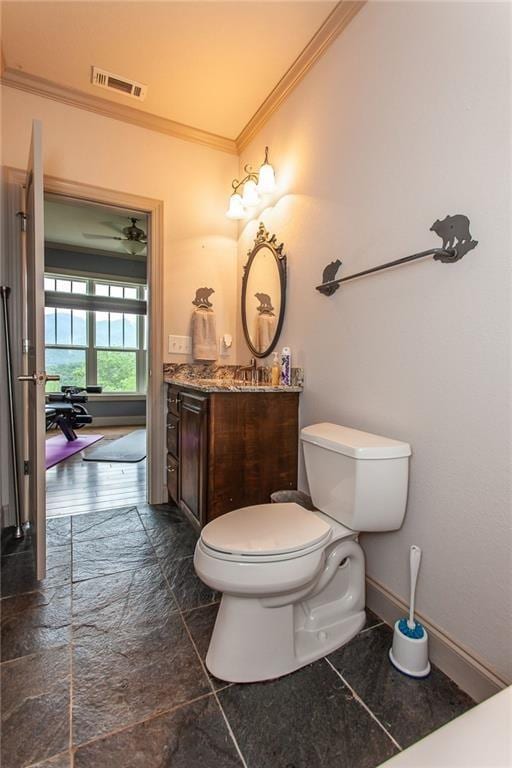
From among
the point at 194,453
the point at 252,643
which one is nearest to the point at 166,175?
the point at 194,453

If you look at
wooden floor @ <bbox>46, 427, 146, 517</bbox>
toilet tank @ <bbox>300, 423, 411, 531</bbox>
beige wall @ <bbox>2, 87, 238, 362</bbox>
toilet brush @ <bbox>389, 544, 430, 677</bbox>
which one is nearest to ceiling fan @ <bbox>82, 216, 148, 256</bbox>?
beige wall @ <bbox>2, 87, 238, 362</bbox>

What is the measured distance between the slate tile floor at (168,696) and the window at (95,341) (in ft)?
14.9

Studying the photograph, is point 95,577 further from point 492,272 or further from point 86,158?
point 86,158

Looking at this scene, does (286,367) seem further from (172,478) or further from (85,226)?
(85,226)

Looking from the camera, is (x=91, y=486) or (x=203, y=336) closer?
(x=203, y=336)

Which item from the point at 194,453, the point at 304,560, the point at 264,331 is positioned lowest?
the point at 304,560

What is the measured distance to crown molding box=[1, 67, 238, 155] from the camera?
2.01m

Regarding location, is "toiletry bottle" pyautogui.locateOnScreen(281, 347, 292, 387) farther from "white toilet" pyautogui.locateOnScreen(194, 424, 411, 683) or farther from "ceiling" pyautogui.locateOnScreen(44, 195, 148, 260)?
"ceiling" pyautogui.locateOnScreen(44, 195, 148, 260)

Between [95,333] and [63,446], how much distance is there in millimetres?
2176

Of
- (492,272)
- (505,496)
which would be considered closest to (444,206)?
(492,272)

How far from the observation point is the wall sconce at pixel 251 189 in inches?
81.7

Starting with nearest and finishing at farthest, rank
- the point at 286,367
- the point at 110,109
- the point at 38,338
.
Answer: the point at 38,338 < the point at 286,367 < the point at 110,109

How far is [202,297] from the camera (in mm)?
2521

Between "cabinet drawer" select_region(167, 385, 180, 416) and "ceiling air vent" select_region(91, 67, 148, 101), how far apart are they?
1738 mm
